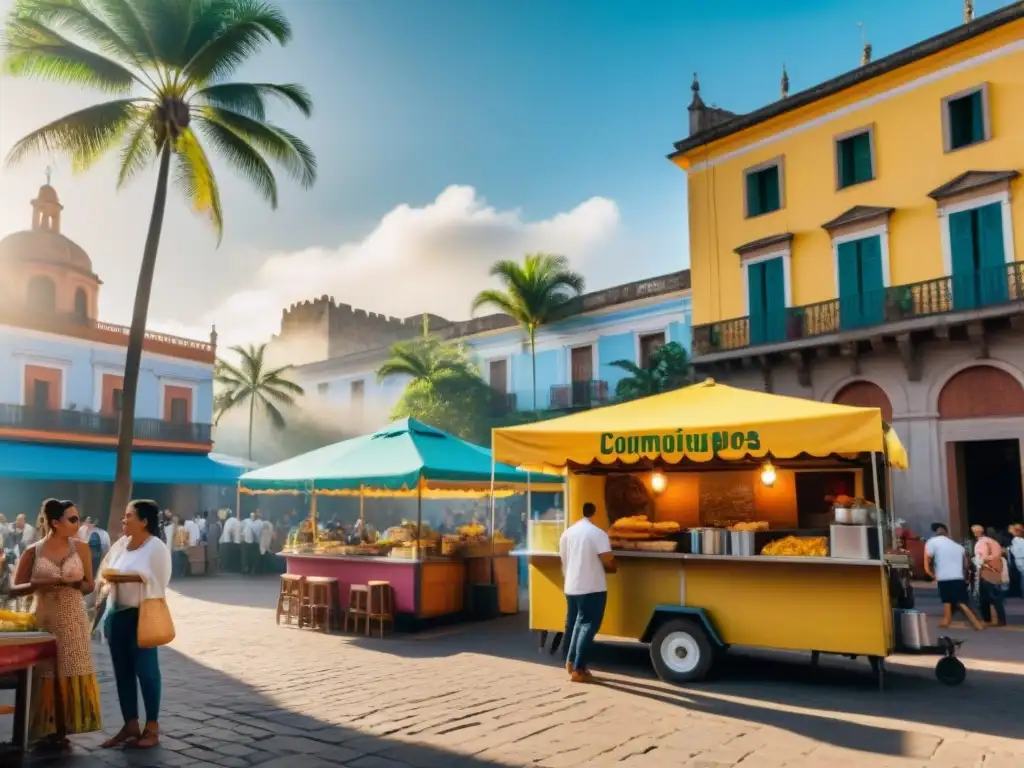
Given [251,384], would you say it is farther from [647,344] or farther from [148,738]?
[148,738]

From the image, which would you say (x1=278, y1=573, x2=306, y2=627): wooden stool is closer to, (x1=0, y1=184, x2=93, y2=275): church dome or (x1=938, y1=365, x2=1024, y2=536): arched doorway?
(x1=938, y1=365, x2=1024, y2=536): arched doorway

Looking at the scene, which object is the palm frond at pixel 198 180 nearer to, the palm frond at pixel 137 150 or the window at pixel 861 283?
the palm frond at pixel 137 150

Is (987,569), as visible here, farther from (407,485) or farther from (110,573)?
(110,573)

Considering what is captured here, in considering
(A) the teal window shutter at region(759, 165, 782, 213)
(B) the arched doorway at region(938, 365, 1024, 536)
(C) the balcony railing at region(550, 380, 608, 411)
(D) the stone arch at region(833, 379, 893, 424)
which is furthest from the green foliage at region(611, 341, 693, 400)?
(B) the arched doorway at region(938, 365, 1024, 536)

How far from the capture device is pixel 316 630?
12.1 m

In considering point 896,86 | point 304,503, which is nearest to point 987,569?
point 896,86

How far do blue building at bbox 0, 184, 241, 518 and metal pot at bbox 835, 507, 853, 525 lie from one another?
24436mm

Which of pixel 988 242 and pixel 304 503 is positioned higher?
pixel 988 242

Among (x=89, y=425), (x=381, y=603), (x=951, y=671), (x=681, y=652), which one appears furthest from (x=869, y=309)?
(x=89, y=425)

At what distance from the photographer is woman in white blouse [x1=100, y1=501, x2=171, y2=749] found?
595 cm

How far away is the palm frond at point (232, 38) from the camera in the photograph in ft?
51.6

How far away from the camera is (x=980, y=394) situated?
1875 centimetres

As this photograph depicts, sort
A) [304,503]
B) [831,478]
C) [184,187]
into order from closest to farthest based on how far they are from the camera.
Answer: [831,478] < [184,187] < [304,503]

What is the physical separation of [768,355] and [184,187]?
14.3 metres
